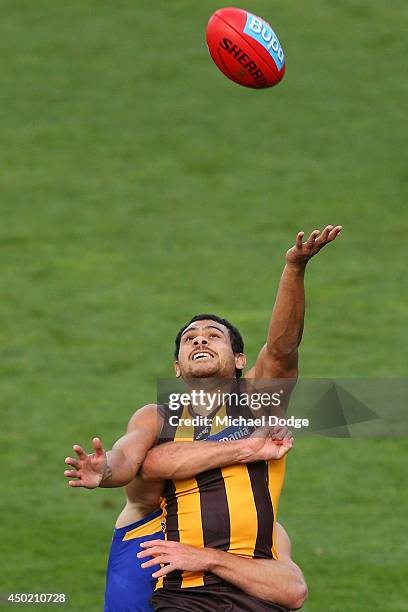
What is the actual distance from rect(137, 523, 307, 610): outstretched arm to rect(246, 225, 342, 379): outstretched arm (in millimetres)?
908

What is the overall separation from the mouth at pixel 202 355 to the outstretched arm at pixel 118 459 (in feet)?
1.01

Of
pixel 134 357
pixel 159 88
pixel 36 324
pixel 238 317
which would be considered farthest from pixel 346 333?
pixel 159 88

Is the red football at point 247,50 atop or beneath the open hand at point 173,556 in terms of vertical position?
atop

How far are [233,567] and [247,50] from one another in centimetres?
364

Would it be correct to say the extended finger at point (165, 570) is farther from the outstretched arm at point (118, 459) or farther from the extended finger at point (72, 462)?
the extended finger at point (72, 462)

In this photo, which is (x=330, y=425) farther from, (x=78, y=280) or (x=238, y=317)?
(x=78, y=280)

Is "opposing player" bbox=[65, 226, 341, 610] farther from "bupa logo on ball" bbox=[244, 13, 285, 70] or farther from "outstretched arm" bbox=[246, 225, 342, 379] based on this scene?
"bupa logo on ball" bbox=[244, 13, 285, 70]

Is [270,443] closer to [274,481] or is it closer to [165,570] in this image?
[274,481]

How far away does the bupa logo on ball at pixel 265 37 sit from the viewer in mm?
8609

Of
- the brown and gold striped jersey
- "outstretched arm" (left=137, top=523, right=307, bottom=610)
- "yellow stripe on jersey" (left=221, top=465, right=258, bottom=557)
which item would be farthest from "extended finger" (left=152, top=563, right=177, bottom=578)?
"yellow stripe on jersey" (left=221, top=465, right=258, bottom=557)

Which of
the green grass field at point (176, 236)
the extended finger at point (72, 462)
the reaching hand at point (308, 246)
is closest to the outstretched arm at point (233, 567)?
the extended finger at point (72, 462)

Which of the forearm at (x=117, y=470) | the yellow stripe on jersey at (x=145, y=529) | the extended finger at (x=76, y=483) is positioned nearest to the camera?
the extended finger at (x=76, y=483)

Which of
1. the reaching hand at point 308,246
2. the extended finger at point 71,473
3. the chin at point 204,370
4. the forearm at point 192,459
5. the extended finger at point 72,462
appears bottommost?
the extended finger at point 71,473

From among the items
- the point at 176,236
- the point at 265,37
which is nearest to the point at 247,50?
the point at 265,37
